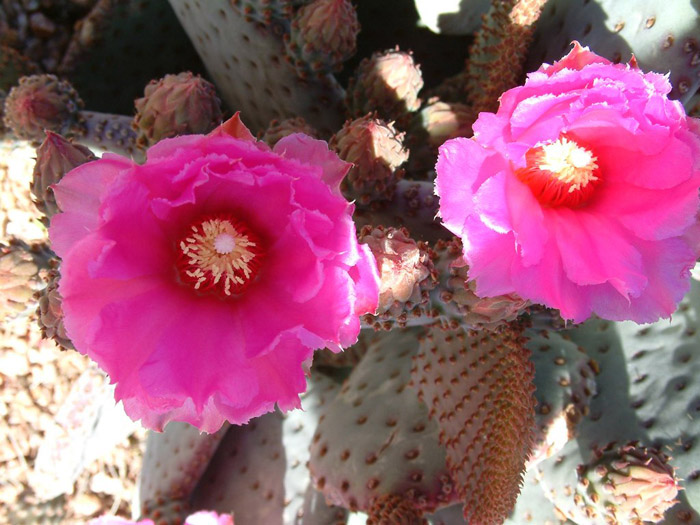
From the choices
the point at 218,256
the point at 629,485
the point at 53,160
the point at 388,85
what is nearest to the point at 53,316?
the point at 53,160

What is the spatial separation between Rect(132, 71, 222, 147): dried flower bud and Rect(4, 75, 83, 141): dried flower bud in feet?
0.89

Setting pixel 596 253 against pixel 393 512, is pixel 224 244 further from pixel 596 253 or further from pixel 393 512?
pixel 393 512

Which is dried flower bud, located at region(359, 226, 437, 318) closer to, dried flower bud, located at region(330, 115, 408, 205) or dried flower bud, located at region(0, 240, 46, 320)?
dried flower bud, located at region(330, 115, 408, 205)

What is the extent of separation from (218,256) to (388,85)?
560 mm

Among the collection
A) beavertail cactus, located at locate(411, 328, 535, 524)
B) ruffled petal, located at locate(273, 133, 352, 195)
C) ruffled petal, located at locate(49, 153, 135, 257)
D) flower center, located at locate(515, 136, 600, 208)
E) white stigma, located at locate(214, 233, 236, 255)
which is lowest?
beavertail cactus, located at locate(411, 328, 535, 524)

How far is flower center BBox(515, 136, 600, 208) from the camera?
70 centimetres

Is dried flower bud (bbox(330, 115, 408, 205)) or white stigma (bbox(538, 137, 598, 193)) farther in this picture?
dried flower bud (bbox(330, 115, 408, 205))

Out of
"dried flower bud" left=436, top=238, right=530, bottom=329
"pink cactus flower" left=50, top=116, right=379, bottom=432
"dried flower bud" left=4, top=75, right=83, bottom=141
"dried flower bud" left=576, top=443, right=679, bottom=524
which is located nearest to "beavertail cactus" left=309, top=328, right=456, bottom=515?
"dried flower bud" left=576, top=443, right=679, bottom=524

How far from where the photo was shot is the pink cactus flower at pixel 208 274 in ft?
1.91

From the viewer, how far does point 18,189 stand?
4.93 feet

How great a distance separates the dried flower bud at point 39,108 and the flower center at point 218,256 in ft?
1.97

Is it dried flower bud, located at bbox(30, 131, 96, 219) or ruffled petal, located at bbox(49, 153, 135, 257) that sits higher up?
ruffled petal, located at bbox(49, 153, 135, 257)

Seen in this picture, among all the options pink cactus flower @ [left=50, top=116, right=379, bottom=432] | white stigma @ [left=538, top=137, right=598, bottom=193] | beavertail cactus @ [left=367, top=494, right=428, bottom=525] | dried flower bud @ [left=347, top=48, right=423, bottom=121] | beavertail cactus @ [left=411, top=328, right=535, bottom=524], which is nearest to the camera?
→ pink cactus flower @ [left=50, top=116, right=379, bottom=432]

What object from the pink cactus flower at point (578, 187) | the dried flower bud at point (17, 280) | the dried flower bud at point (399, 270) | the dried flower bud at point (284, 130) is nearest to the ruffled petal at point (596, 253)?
the pink cactus flower at point (578, 187)
